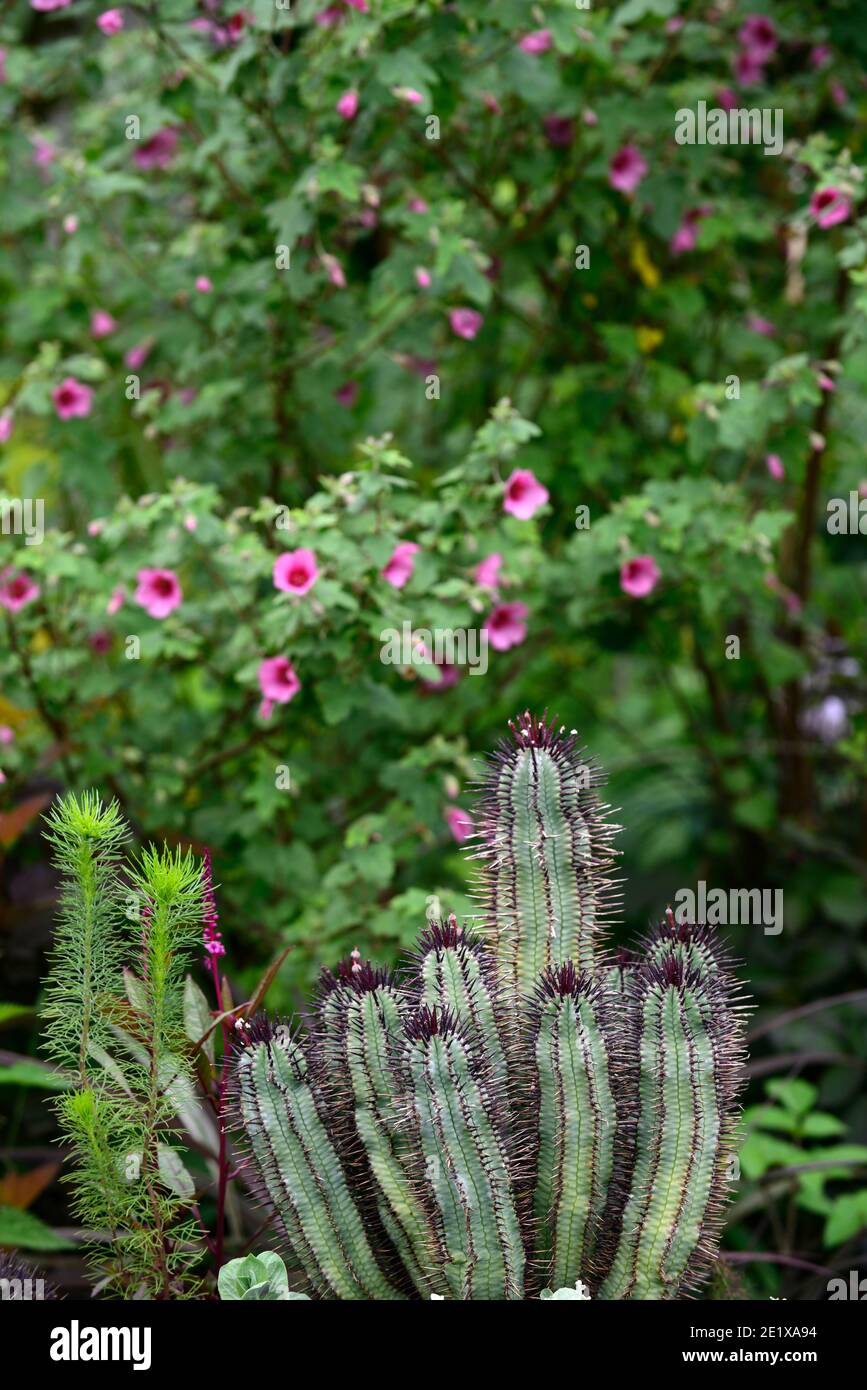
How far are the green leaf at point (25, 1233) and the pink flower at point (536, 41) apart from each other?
2304mm

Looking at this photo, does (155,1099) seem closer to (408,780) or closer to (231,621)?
(408,780)

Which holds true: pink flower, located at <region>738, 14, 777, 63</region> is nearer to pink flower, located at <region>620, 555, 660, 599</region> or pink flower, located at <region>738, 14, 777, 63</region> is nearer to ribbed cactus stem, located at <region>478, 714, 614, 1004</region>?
pink flower, located at <region>620, 555, 660, 599</region>

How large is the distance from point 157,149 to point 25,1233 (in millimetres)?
2402

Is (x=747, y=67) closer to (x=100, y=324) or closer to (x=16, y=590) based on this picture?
(x=100, y=324)

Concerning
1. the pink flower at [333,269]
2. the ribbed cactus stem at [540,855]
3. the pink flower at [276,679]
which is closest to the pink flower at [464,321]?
the pink flower at [333,269]

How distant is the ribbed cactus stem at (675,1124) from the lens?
1701 mm

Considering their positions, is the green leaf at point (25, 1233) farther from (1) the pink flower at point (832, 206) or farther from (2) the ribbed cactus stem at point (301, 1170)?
(1) the pink flower at point (832, 206)

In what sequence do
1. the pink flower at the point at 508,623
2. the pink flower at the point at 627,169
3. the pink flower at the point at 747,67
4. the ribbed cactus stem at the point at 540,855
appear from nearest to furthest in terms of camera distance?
the ribbed cactus stem at the point at 540,855 → the pink flower at the point at 508,623 → the pink flower at the point at 627,169 → the pink flower at the point at 747,67

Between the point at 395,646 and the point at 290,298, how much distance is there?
34.7 inches

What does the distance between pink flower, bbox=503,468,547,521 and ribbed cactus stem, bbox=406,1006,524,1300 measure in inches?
48.3

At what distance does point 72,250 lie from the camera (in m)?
3.23

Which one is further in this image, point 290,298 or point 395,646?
point 290,298
